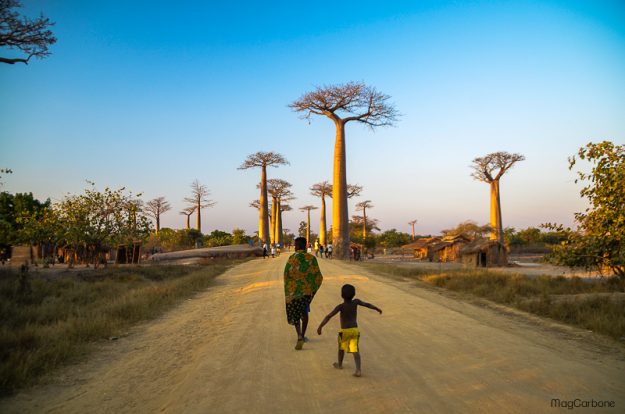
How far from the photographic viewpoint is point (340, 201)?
30.7 metres

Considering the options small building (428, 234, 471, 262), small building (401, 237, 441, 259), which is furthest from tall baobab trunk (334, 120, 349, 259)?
small building (401, 237, 441, 259)

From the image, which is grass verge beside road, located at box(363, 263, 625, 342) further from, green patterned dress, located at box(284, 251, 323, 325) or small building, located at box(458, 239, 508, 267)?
small building, located at box(458, 239, 508, 267)

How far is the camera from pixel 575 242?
11070mm

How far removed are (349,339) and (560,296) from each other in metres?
7.46

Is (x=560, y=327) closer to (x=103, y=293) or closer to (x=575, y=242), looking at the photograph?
(x=575, y=242)

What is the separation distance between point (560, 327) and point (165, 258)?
2734 centimetres

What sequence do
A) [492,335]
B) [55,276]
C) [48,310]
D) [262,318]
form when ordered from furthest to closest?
[55,276] < [48,310] < [262,318] < [492,335]

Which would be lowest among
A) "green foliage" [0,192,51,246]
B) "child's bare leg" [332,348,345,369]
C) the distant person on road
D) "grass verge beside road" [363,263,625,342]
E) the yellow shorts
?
"grass verge beside road" [363,263,625,342]

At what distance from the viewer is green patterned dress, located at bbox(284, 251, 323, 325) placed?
19.2 ft

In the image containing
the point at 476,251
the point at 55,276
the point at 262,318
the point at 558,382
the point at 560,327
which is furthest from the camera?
the point at 476,251

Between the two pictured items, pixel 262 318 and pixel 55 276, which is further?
pixel 55 276

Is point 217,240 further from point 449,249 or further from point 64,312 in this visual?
point 64,312

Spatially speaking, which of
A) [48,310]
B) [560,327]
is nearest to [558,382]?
[560,327]

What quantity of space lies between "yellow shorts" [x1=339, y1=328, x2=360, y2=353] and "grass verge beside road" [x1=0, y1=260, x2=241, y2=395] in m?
3.51
